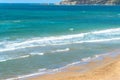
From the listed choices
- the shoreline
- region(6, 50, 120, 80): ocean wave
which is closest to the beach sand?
the shoreline

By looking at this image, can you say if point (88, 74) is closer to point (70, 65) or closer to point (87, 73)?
point (87, 73)

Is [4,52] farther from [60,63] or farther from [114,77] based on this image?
[114,77]

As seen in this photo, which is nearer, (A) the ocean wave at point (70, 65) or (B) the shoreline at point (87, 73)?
(B) the shoreline at point (87, 73)

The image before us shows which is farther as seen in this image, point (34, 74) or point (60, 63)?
point (60, 63)

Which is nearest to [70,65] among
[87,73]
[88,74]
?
[87,73]

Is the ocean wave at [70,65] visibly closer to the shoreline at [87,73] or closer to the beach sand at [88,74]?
the shoreline at [87,73]

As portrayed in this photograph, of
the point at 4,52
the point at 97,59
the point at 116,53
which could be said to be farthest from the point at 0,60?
the point at 116,53

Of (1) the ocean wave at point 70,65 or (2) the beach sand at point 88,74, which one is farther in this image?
(1) the ocean wave at point 70,65

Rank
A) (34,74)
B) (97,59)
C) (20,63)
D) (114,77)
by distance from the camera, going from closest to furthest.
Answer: (114,77), (34,74), (20,63), (97,59)

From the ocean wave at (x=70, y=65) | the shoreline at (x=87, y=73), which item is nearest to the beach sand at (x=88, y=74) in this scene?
the shoreline at (x=87, y=73)

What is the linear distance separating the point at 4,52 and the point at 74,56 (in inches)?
191

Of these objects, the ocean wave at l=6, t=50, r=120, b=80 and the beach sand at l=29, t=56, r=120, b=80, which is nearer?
the beach sand at l=29, t=56, r=120, b=80

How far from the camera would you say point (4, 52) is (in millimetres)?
27438

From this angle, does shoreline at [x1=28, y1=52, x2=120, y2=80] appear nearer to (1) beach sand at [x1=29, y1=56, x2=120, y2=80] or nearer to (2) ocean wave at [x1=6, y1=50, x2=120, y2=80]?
(1) beach sand at [x1=29, y1=56, x2=120, y2=80]
